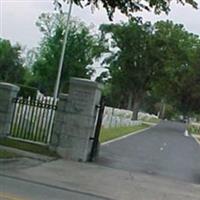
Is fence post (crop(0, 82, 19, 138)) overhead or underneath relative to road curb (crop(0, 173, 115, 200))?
overhead

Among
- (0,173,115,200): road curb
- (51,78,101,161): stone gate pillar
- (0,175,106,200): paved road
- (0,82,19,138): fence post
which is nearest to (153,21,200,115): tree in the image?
(0,82,19,138): fence post

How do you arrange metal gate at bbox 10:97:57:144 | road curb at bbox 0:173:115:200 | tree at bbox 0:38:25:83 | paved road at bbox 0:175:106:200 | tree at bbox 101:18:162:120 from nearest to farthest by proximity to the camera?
1. paved road at bbox 0:175:106:200
2. road curb at bbox 0:173:115:200
3. metal gate at bbox 10:97:57:144
4. tree at bbox 101:18:162:120
5. tree at bbox 0:38:25:83

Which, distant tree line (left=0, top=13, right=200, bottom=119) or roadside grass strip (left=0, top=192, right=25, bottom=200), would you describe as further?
distant tree line (left=0, top=13, right=200, bottom=119)

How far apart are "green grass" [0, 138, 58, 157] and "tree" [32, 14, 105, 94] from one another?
185 feet

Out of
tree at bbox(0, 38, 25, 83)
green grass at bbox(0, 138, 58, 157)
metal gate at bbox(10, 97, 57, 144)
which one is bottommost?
green grass at bbox(0, 138, 58, 157)

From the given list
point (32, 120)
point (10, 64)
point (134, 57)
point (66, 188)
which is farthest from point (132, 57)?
point (66, 188)

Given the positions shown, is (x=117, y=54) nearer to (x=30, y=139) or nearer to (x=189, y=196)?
(x=30, y=139)

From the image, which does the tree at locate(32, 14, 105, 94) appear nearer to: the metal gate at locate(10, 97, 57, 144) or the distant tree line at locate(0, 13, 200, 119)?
the distant tree line at locate(0, 13, 200, 119)

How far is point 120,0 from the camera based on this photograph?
13.8m

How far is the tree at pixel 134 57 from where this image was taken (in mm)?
74938

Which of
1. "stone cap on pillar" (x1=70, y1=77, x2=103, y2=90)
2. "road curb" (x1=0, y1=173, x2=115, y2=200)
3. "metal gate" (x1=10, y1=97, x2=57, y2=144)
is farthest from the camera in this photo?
"metal gate" (x1=10, y1=97, x2=57, y2=144)

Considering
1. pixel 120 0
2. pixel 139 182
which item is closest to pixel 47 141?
pixel 139 182

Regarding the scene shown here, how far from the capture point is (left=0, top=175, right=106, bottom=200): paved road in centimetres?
970

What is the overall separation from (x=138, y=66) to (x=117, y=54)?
3.58 m
